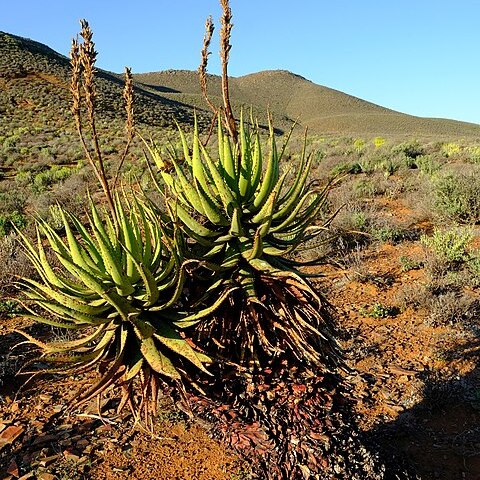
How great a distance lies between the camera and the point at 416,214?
10164mm

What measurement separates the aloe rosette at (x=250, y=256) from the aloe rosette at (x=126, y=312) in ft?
0.59

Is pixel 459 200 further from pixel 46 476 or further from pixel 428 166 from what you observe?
pixel 46 476

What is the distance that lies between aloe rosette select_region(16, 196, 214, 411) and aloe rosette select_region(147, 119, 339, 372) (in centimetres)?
18

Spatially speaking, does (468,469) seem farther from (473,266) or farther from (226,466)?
(473,266)

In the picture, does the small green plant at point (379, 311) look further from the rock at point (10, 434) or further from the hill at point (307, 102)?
the hill at point (307, 102)

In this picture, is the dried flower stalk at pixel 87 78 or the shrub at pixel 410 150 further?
the shrub at pixel 410 150

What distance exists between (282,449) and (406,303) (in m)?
4.35

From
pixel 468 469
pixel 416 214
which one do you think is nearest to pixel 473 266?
pixel 416 214

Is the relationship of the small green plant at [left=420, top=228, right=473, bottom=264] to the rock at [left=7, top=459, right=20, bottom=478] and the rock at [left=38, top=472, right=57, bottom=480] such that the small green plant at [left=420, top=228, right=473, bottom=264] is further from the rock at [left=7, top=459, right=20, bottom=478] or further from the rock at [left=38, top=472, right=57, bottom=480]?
the rock at [left=7, top=459, right=20, bottom=478]

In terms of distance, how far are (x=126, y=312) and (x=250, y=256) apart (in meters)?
0.63

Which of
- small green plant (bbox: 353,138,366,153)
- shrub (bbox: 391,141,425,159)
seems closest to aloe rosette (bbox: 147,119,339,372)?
shrub (bbox: 391,141,425,159)


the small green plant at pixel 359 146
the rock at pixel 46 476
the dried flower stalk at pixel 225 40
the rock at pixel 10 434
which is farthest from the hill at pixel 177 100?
the small green plant at pixel 359 146

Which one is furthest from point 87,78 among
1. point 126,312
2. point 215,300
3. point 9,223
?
point 9,223

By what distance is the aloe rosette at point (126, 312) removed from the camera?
81.6 inches
